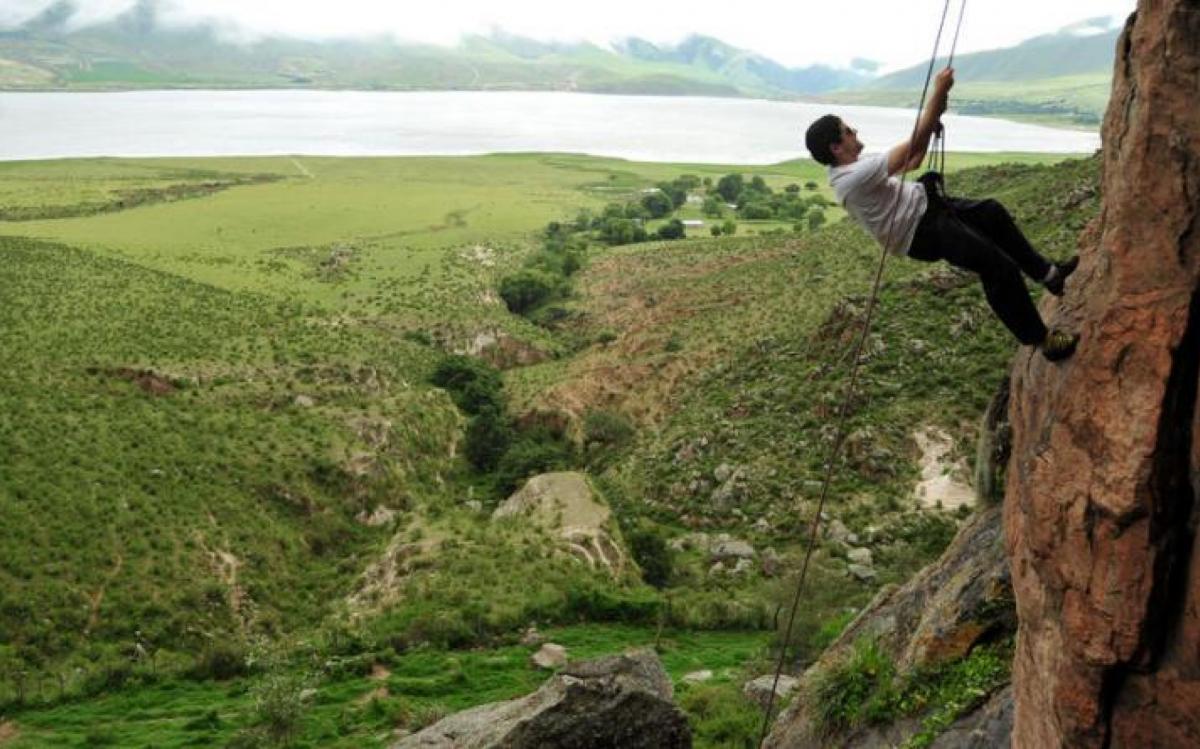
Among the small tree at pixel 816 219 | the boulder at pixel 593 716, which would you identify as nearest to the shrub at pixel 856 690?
the boulder at pixel 593 716

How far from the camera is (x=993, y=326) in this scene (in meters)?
36.4

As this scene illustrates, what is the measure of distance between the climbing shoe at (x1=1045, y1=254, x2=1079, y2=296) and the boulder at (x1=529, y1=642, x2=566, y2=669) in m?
20.0

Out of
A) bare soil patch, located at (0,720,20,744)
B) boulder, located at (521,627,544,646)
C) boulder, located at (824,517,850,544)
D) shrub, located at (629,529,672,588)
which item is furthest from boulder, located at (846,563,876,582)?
bare soil patch, located at (0,720,20,744)

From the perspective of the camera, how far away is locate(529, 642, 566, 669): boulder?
2580cm

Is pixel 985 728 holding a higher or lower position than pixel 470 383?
higher

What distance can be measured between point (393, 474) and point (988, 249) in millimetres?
35493

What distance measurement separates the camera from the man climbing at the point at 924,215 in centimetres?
793

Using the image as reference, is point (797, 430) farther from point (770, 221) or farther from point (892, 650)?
point (770, 221)

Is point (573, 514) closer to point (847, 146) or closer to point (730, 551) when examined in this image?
point (730, 551)

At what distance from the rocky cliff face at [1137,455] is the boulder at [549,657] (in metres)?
20.4

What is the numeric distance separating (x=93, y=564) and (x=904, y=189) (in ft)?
98.1

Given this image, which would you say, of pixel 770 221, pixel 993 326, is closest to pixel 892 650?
pixel 993 326

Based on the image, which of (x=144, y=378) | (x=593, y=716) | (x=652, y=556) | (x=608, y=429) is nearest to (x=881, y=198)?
(x=593, y=716)

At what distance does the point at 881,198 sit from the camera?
26.7ft
